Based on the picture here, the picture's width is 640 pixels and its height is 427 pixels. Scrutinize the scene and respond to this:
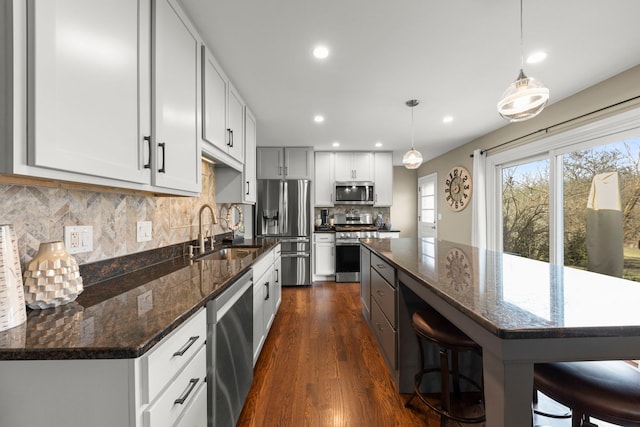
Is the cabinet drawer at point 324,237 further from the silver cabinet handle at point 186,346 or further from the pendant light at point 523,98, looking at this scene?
the silver cabinet handle at point 186,346

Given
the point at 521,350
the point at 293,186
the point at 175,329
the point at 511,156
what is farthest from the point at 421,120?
the point at 175,329

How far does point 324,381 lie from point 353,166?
386 cm

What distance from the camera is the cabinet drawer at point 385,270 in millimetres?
1844

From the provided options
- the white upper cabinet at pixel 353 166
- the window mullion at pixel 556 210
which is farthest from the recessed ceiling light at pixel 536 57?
the white upper cabinet at pixel 353 166

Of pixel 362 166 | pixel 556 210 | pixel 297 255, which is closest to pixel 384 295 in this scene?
pixel 556 210

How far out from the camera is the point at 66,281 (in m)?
0.95

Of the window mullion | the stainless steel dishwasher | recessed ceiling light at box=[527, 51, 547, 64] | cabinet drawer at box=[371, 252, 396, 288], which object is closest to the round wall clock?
the window mullion

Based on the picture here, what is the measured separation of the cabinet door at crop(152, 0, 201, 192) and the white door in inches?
209

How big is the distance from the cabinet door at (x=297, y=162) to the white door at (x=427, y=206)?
9.57ft

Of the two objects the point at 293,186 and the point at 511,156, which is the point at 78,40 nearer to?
the point at 293,186

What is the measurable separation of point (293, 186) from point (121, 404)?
4.02 metres

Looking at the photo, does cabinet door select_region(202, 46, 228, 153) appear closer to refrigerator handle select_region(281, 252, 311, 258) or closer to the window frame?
refrigerator handle select_region(281, 252, 311, 258)

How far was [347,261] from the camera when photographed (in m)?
4.81

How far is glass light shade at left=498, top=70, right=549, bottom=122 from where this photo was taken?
4.93ft
